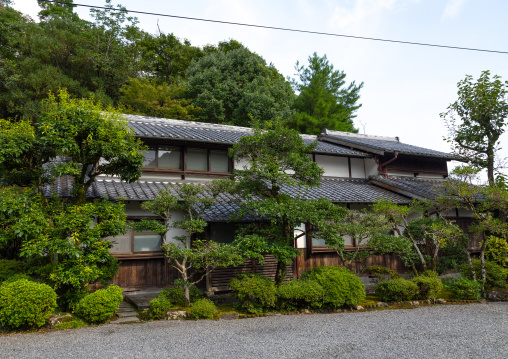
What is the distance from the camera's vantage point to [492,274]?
1056 cm

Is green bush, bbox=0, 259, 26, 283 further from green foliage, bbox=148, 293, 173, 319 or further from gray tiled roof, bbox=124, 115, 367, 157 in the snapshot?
gray tiled roof, bbox=124, 115, 367, 157

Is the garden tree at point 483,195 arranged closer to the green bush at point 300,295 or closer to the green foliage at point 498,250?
the green foliage at point 498,250

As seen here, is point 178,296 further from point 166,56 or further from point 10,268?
point 166,56

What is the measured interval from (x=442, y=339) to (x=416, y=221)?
21.6ft

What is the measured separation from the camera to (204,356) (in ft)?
17.6

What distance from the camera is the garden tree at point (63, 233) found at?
6.97 meters

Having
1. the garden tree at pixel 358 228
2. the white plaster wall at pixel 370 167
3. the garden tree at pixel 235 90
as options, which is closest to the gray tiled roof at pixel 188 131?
the white plaster wall at pixel 370 167

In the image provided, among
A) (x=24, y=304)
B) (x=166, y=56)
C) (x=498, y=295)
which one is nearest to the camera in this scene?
(x=24, y=304)

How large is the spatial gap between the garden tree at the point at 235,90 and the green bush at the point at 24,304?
1761 cm

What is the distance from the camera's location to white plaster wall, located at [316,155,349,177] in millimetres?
15734

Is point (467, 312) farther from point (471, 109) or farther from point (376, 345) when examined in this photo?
point (471, 109)

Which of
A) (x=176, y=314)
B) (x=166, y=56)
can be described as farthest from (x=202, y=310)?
(x=166, y=56)

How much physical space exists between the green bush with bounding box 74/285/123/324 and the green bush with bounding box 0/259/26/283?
6.13 feet

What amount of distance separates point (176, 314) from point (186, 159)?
6547 millimetres
